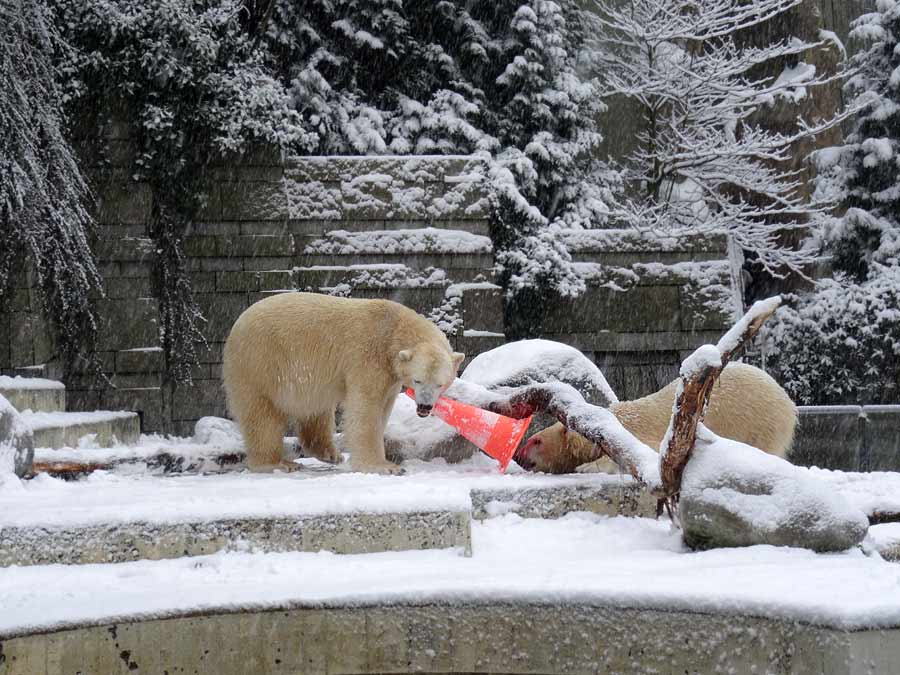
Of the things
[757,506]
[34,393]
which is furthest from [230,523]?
[34,393]

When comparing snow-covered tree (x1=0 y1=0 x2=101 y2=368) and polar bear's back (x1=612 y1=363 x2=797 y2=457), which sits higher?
snow-covered tree (x1=0 y1=0 x2=101 y2=368)

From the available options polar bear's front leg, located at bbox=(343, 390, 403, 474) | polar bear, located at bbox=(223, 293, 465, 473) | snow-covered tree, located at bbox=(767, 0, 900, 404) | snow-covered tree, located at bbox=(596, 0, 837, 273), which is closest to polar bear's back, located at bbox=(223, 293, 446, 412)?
polar bear, located at bbox=(223, 293, 465, 473)

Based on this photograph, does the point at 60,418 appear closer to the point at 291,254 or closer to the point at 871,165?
the point at 291,254

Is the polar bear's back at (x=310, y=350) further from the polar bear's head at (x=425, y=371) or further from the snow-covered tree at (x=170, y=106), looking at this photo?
the snow-covered tree at (x=170, y=106)

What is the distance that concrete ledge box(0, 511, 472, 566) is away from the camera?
10.1 ft

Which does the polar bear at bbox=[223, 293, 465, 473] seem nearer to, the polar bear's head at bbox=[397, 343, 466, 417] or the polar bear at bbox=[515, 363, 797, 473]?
the polar bear's head at bbox=[397, 343, 466, 417]

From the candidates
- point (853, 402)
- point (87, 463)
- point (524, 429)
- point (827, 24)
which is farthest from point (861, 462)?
point (827, 24)

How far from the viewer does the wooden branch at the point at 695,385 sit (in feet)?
11.2

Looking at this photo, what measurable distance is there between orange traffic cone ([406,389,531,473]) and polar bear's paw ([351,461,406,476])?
344 mm

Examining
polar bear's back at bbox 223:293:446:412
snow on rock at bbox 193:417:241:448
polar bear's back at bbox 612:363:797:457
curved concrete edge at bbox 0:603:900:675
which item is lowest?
snow on rock at bbox 193:417:241:448

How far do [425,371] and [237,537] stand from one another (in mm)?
1414

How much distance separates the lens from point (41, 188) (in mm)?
6719

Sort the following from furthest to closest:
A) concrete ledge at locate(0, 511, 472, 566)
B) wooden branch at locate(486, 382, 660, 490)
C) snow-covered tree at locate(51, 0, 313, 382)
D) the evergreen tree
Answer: the evergreen tree → snow-covered tree at locate(51, 0, 313, 382) → wooden branch at locate(486, 382, 660, 490) → concrete ledge at locate(0, 511, 472, 566)

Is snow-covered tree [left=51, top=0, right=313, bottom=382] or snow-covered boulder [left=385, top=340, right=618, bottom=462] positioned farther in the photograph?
snow-covered tree [left=51, top=0, right=313, bottom=382]
